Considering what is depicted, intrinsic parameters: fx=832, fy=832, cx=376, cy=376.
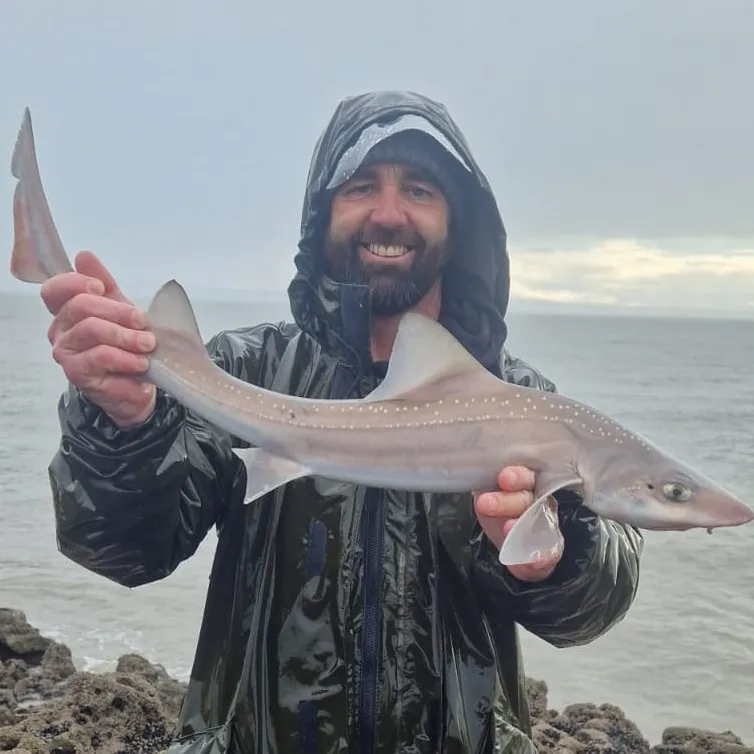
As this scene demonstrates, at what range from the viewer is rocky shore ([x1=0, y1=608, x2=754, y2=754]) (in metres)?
6.29

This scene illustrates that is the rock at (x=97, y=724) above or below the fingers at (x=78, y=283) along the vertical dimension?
below

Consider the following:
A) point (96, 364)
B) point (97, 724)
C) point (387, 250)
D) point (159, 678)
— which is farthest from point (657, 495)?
point (159, 678)

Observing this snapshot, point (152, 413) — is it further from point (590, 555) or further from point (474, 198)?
point (474, 198)

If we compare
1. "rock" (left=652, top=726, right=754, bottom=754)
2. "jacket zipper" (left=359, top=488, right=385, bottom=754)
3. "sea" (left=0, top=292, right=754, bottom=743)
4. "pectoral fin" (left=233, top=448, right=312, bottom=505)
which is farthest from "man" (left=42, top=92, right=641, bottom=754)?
"sea" (left=0, top=292, right=754, bottom=743)

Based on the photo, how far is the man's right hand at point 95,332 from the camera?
8.37 ft

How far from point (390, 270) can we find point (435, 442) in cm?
116

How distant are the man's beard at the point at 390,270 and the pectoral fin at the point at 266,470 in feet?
3.63

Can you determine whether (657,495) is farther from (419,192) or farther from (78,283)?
(78,283)

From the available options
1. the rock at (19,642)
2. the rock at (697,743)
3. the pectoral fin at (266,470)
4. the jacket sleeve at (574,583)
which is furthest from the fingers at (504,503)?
the rock at (19,642)

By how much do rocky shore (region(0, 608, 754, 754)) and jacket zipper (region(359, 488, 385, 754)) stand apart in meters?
3.82

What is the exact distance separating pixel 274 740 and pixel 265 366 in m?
1.51

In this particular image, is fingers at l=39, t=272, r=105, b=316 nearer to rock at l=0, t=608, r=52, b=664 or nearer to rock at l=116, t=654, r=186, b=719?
rock at l=116, t=654, r=186, b=719

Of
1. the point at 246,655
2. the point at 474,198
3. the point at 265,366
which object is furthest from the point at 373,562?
the point at 474,198

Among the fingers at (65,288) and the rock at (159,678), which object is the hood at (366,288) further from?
the rock at (159,678)
